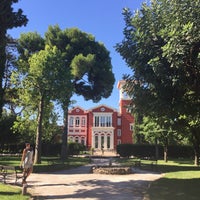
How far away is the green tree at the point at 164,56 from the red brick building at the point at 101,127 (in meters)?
48.0

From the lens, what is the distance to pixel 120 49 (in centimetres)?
1270

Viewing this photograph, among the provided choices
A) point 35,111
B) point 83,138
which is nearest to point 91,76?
point 35,111

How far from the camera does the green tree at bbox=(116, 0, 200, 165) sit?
1001cm

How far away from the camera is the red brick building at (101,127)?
202 feet

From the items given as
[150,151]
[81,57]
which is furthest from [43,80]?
[150,151]

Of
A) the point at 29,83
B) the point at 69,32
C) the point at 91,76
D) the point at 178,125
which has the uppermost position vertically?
the point at 69,32

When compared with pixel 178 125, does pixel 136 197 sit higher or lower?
lower

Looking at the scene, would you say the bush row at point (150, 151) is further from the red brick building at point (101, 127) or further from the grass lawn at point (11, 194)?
the grass lawn at point (11, 194)

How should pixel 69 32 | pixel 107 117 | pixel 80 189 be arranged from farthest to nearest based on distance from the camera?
pixel 107 117
pixel 69 32
pixel 80 189

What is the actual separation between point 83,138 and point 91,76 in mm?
25282

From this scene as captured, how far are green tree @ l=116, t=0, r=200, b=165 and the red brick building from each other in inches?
1891

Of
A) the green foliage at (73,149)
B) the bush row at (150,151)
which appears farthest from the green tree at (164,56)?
the green foliage at (73,149)

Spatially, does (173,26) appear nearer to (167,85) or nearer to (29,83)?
(167,85)

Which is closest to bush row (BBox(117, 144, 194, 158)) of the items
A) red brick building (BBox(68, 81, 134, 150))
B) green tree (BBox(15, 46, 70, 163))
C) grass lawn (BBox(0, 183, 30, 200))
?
red brick building (BBox(68, 81, 134, 150))
